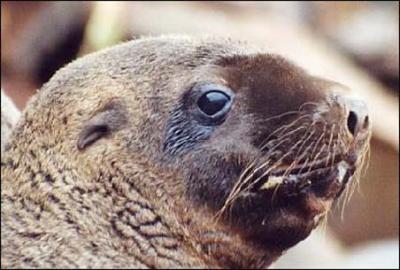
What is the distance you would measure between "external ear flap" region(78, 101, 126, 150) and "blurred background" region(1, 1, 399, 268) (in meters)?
2.65

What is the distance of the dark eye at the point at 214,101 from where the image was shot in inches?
178

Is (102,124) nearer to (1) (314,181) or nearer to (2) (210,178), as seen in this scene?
(2) (210,178)

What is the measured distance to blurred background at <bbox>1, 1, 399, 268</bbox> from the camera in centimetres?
833

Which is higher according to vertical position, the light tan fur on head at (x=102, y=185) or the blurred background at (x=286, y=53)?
the blurred background at (x=286, y=53)

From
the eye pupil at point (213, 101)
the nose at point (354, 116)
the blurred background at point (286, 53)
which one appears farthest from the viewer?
the blurred background at point (286, 53)

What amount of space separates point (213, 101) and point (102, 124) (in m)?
0.40

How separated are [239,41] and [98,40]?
145 inches

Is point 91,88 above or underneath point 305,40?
underneath

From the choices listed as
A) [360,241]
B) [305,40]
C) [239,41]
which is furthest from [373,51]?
[239,41]

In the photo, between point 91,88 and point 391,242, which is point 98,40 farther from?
point 91,88

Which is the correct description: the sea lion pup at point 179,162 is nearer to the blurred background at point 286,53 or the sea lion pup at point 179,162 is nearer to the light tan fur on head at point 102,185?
the light tan fur on head at point 102,185

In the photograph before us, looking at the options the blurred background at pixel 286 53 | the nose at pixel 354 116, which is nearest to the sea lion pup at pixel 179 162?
the nose at pixel 354 116

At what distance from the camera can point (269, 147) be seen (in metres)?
4.43

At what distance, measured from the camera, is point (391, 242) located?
870 centimetres
